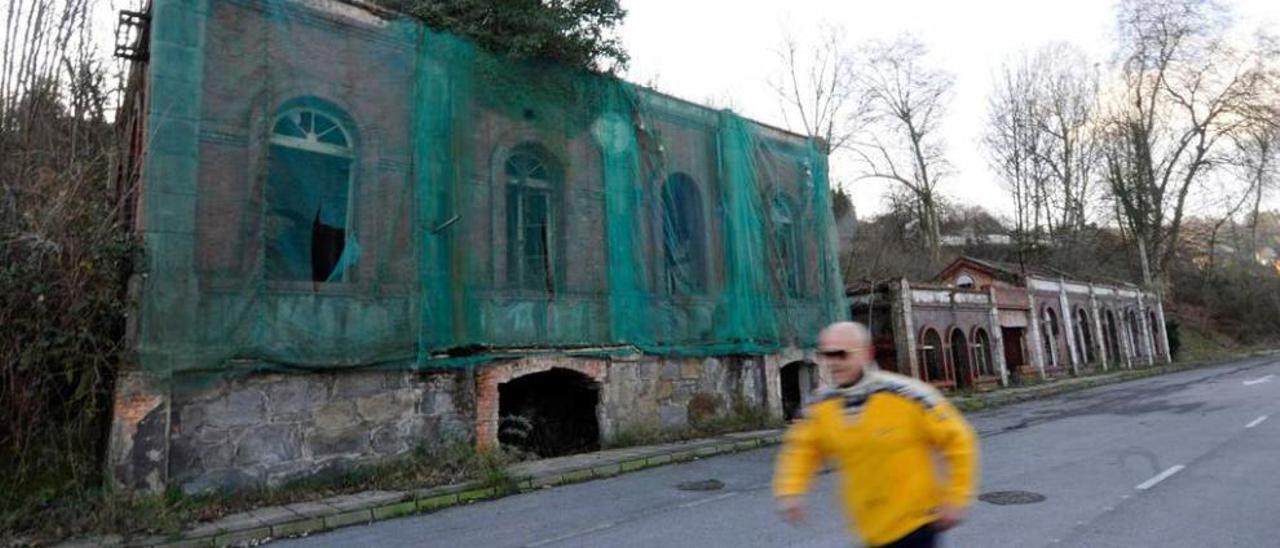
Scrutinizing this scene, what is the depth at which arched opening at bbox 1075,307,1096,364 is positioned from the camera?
34.4 meters

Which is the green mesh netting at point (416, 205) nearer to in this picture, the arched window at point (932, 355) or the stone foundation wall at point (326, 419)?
the stone foundation wall at point (326, 419)

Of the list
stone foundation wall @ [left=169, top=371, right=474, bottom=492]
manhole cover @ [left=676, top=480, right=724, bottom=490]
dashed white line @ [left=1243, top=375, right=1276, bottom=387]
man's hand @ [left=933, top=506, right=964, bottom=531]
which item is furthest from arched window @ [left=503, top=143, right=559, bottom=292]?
dashed white line @ [left=1243, top=375, right=1276, bottom=387]

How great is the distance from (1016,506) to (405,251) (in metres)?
8.41

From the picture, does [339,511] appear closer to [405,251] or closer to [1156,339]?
[405,251]

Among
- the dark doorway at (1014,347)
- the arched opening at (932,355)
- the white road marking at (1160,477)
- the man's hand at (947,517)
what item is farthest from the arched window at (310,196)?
the dark doorway at (1014,347)

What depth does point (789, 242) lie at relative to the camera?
58.4 ft

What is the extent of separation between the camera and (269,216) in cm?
1012

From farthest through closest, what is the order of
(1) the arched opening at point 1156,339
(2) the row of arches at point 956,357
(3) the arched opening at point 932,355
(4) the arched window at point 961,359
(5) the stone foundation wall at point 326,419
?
(1) the arched opening at point 1156,339 < (4) the arched window at point 961,359 < (2) the row of arches at point 956,357 < (3) the arched opening at point 932,355 < (5) the stone foundation wall at point 326,419

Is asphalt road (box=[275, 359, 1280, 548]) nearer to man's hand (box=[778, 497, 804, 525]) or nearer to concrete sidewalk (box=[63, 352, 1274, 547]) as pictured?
concrete sidewalk (box=[63, 352, 1274, 547])

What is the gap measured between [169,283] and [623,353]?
23.2 feet

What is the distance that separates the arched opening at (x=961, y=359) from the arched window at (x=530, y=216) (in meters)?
17.2

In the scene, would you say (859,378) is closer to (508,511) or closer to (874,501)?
(874,501)

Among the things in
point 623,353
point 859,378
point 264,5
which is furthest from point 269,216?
point 859,378

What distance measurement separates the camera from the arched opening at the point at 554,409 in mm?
13289
